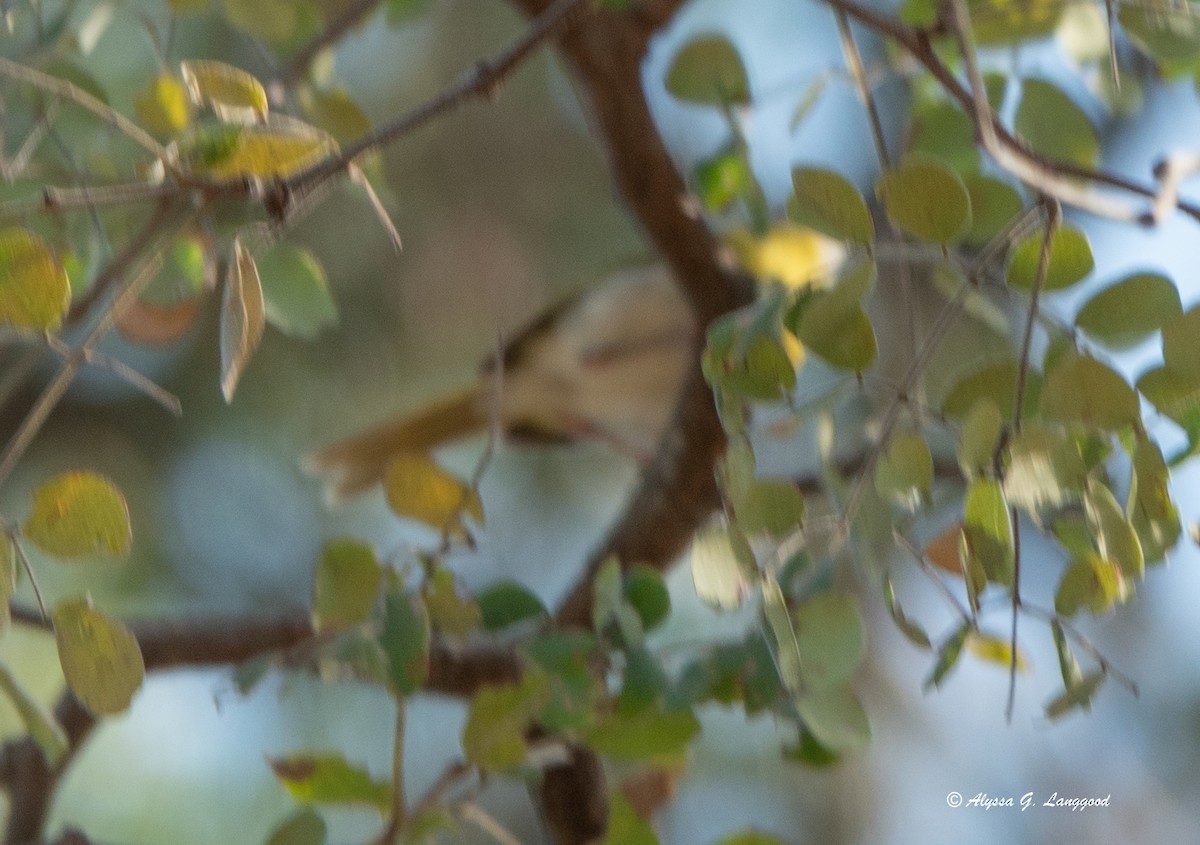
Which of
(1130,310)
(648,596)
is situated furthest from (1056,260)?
(648,596)

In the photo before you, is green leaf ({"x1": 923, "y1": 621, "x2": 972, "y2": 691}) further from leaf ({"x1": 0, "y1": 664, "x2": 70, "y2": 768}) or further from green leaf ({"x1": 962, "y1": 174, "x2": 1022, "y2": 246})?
leaf ({"x1": 0, "y1": 664, "x2": 70, "y2": 768})

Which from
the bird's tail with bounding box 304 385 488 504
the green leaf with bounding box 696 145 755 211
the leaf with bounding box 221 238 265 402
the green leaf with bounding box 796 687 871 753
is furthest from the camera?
the bird's tail with bounding box 304 385 488 504

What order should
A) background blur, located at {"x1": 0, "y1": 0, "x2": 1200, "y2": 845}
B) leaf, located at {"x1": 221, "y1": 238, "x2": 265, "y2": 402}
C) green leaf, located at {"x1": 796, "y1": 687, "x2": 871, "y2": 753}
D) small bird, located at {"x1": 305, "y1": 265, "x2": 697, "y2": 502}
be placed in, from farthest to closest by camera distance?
1. small bird, located at {"x1": 305, "y1": 265, "x2": 697, "y2": 502}
2. background blur, located at {"x1": 0, "y1": 0, "x2": 1200, "y2": 845}
3. green leaf, located at {"x1": 796, "y1": 687, "x2": 871, "y2": 753}
4. leaf, located at {"x1": 221, "y1": 238, "x2": 265, "y2": 402}

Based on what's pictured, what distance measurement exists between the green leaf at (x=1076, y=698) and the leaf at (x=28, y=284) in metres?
0.36

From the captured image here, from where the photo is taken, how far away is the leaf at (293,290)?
0.59m

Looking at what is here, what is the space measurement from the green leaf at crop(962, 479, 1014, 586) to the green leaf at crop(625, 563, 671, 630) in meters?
0.22

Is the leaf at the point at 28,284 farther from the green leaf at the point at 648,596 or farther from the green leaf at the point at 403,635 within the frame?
the green leaf at the point at 648,596

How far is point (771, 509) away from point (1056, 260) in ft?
0.42

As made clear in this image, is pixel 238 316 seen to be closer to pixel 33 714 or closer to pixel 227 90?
pixel 227 90

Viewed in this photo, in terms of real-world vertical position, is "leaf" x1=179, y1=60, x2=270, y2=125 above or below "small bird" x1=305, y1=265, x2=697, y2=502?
above

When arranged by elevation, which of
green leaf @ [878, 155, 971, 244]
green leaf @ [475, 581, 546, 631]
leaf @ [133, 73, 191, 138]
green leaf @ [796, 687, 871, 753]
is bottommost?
green leaf @ [475, 581, 546, 631]

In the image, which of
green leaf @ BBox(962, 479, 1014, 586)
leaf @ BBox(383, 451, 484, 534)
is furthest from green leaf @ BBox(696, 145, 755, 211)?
green leaf @ BBox(962, 479, 1014, 586)

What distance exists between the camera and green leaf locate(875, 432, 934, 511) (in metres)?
0.37

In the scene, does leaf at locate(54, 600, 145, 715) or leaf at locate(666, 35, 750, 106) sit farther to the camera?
leaf at locate(666, 35, 750, 106)
